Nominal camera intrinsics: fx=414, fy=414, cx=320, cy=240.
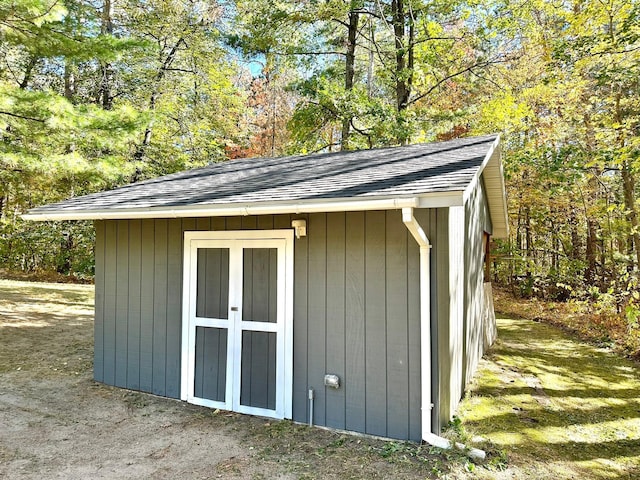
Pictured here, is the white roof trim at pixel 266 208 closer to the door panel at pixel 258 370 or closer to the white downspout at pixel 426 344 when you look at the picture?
the white downspout at pixel 426 344

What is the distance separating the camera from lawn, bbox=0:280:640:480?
3.01m

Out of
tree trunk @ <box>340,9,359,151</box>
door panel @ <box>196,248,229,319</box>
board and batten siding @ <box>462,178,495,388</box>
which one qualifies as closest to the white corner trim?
board and batten siding @ <box>462,178,495,388</box>

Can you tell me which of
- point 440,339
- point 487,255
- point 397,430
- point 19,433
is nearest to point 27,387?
point 19,433

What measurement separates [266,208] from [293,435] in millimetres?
1959

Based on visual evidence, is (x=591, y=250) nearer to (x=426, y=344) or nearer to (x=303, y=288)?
(x=426, y=344)

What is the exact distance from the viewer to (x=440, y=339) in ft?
11.2

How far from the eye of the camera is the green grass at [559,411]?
10.6 ft

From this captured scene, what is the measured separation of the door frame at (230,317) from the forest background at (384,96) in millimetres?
3805

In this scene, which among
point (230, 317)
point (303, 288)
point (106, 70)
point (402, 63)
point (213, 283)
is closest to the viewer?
point (303, 288)

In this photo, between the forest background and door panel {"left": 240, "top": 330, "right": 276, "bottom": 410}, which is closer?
door panel {"left": 240, "top": 330, "right": 276, "bottom": 410}

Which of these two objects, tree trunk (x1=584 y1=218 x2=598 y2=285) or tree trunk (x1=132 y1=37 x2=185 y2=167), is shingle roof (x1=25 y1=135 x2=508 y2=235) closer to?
tree trunk (x1=584 y1=218 x2=598 y2=285)

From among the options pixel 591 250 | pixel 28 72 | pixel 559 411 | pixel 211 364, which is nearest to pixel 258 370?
pixel 211 364

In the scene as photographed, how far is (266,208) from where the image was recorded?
3391 millimetres

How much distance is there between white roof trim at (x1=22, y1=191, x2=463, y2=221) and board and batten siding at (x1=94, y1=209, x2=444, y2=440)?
0.53 metres
